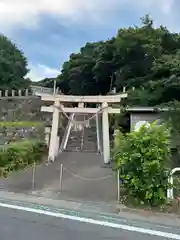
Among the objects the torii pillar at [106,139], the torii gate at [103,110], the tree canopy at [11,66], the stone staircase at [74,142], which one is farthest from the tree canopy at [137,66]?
the tree canopy at [11,66]

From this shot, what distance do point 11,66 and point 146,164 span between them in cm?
3945

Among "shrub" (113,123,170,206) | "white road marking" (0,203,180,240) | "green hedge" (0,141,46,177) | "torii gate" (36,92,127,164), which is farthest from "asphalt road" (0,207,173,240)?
"torii gate" (36,92,127,164)

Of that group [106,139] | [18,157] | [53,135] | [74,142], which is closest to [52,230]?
[18,157]

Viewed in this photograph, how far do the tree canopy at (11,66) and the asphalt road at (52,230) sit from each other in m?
36.8

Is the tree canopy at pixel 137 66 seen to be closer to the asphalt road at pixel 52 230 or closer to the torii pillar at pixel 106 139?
the torii pillar at pixel 106 139

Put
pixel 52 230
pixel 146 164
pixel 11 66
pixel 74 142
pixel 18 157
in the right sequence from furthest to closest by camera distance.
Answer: pixel 11 66 < pixel 74 142 < pixel 18 157 < pixel 146 164 < pixel 52 230

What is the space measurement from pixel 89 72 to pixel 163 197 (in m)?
31.5

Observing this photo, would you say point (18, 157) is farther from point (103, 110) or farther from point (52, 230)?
point (52, 230)

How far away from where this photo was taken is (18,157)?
11.9m

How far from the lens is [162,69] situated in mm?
16453

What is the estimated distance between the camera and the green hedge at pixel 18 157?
434 inches

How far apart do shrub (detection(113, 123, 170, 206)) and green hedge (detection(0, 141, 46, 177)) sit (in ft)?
17.6

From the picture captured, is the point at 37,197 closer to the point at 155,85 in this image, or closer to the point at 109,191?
the point at 109,191

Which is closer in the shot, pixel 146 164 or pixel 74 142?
pixel 146 164
